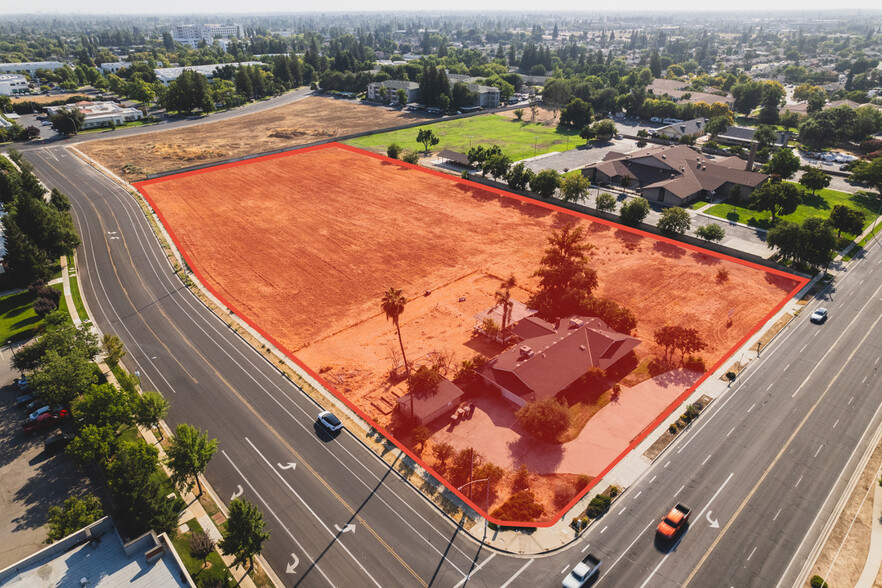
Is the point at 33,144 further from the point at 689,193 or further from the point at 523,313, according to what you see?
the point at 689,193

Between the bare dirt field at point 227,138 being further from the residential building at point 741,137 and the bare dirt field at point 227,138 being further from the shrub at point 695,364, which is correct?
the shrub at point 695,364

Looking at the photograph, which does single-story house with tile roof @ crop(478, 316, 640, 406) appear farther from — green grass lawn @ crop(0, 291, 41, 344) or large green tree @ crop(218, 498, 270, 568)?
green grass lawn @ crop(0, 291, 41, 344)

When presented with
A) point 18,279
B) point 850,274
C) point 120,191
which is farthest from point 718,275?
point 120,191

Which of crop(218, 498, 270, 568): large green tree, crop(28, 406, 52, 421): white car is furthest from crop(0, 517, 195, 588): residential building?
crop(28, 406, 52, 421): white car

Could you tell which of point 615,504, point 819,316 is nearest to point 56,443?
point 615,504

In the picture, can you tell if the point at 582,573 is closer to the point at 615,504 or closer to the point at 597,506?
the point at 597,506

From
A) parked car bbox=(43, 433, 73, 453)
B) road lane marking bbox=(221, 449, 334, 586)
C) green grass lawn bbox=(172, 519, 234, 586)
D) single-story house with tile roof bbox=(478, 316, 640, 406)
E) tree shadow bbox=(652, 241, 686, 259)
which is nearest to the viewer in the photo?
green grass lawn bbox=(172, 519, 234, 586)

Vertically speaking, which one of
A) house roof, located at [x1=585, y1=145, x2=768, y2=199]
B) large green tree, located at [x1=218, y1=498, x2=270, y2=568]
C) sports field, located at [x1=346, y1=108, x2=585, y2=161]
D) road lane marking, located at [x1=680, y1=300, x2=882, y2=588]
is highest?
large green tree, located at [x1=218, y1=498, x2=270, y2=568]
